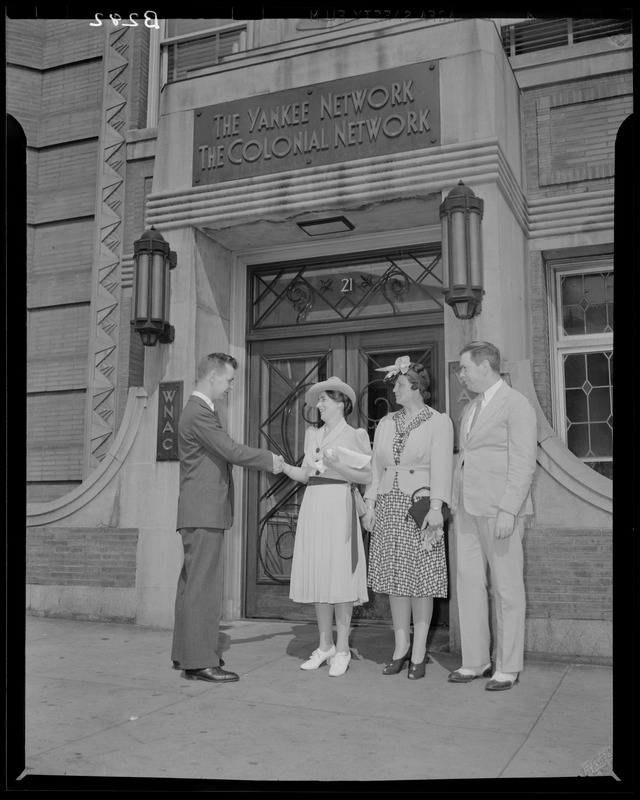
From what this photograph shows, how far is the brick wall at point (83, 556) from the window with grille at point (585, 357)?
421cm

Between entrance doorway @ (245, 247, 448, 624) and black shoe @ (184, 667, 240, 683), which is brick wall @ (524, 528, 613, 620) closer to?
entrance doorway @ (245, 247, 448, 624)

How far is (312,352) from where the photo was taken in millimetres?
7734

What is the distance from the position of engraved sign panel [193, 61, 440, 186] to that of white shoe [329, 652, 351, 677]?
163 inches

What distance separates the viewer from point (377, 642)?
6480 millimetres

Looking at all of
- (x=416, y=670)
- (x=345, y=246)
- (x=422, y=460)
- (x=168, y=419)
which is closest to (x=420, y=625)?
(x=416, y=670)

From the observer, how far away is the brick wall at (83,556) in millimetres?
7277

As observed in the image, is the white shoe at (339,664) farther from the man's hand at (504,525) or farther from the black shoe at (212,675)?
the man's hand at (504,525)

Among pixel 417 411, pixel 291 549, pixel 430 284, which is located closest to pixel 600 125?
pixel 430 284

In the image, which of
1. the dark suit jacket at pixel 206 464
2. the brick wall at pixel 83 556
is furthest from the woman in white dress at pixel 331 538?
the brick wall at pixel 83 556

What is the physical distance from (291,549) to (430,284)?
9.22 feet

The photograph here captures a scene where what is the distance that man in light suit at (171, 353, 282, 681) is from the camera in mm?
5238

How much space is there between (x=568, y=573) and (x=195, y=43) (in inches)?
294

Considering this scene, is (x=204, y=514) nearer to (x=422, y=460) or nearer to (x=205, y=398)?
(x=205, y=398)

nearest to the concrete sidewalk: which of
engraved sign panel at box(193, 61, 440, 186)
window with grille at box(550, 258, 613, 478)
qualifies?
window with grille at box(550, 258, 613, 478)
